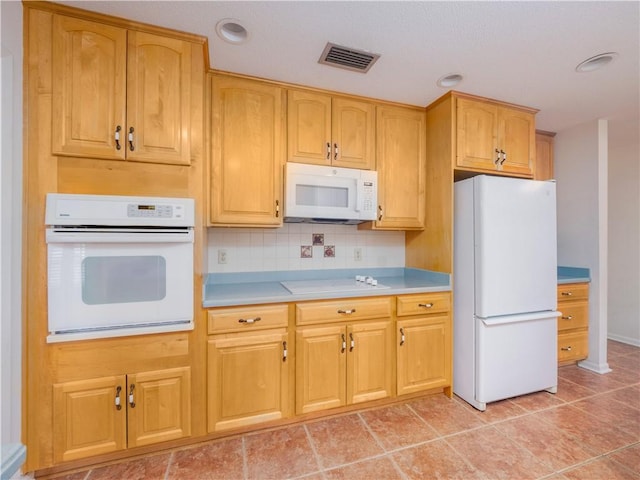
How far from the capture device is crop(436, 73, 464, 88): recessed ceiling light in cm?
196

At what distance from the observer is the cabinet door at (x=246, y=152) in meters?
1.92

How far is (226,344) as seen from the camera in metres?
1.69

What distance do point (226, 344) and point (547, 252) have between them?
2.42 meters

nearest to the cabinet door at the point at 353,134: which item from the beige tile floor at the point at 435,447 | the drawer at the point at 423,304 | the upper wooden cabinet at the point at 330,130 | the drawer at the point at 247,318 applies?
the upper wooden cabinet at the point at 330,130

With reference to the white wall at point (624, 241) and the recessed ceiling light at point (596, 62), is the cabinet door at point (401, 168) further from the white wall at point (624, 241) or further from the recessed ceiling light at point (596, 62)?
the white wall at point (624, 241)

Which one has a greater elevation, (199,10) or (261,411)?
(199,10)

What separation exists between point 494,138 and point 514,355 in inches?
65.8

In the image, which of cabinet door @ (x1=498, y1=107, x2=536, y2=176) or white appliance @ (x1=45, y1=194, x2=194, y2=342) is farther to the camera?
cabinet door @ (x1=498, y1=107, x2=536, y2=176)

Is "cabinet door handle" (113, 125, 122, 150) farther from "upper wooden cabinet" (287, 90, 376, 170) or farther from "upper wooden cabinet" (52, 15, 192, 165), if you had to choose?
"upper wooden cabinet" (287, 90, 376, 170)

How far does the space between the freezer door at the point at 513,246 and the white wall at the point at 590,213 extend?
33.8 inches

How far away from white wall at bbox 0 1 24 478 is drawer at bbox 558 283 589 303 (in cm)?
383

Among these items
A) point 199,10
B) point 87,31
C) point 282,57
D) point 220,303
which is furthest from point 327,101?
point 220,303

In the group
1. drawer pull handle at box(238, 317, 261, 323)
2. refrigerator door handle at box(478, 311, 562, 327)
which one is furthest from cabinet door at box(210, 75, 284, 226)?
refrigerator door handle at box(478, 311, 562, 327)

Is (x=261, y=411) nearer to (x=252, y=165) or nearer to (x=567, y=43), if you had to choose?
(x=252, y=165)
